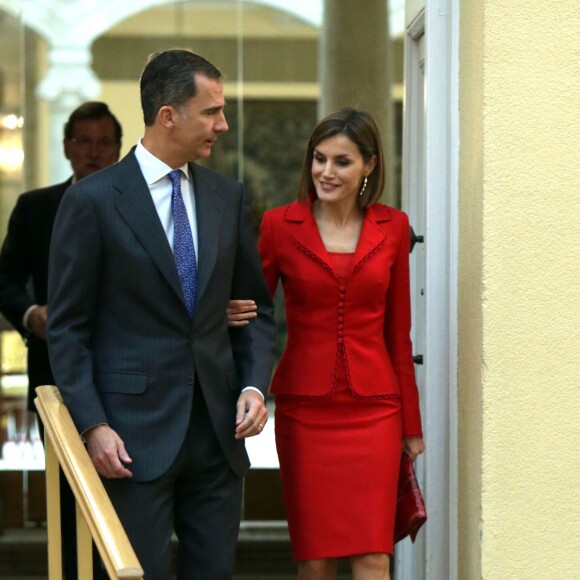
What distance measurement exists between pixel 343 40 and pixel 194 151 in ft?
13.8

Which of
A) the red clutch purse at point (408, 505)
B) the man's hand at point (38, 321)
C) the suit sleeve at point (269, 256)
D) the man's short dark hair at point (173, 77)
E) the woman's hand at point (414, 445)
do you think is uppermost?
the man's short dark hair at point (173, 77)

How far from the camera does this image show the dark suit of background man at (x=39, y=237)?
16.6ft

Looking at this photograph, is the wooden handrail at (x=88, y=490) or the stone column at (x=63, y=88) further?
the stone column at (x=63, y=88)

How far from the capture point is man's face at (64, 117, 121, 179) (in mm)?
5070

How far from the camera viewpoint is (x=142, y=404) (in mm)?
3502

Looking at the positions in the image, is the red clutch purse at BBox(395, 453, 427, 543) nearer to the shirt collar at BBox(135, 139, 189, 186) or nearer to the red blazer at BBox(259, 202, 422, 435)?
the red blazer at BBox(259, 202, 422, 435)

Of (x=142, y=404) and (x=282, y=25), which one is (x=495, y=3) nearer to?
(x=142, y=404)

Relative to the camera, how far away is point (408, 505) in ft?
13.3

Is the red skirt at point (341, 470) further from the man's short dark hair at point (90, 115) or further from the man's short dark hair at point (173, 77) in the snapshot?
the man's short dark hair at point (90, 115)

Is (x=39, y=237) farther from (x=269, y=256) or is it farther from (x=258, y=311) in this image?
(x=258, y=311)

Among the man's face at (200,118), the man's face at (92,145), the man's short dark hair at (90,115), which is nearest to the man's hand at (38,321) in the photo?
the man's face at (92,145)

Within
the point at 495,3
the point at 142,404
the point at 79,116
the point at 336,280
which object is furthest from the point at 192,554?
the point at 79,116

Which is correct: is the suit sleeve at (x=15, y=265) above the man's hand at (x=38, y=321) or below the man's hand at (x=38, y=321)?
above

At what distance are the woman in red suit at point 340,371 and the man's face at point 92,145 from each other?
118cm
